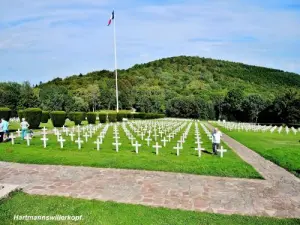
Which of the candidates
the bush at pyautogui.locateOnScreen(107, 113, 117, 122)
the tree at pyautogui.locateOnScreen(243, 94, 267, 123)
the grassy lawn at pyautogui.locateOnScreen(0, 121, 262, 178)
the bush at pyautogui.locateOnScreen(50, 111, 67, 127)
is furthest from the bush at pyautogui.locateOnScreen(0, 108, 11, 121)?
the tree at pyautogui.locateOnScreen(243, 94, 267, 123)

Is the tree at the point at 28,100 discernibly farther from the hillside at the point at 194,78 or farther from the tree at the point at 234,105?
the tree at the point at 234,105

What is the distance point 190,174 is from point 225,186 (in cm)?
185

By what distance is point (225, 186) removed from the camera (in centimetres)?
928

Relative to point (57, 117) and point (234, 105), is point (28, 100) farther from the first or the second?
point (234, 105)

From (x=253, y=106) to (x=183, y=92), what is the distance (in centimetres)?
3346

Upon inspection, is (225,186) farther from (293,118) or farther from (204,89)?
(204,89)

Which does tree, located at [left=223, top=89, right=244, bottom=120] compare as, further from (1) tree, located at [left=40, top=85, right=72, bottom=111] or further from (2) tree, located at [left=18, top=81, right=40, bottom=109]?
(2) tree, located at [left=18, top=81, right=40, bottom=109]

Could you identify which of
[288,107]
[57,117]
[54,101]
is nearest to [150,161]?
[57,117]

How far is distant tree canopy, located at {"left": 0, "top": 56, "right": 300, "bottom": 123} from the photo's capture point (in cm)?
7804

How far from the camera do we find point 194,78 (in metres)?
120

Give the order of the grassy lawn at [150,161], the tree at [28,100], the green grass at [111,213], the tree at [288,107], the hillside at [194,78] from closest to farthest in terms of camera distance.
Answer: the green grass at [111,213], the grassy lawn at [150,161], the tree at [288,107], the tree at [28,100], the hillside at [194,78]

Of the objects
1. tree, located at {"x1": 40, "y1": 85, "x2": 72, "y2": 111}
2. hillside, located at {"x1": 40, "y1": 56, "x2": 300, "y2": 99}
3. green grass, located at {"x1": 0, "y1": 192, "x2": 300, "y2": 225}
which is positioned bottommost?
green grass, located at {"x1": 0, "y1": 192, "x2": 300, "y2": 225}

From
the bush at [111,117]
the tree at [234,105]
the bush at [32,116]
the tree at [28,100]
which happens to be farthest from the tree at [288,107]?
the tree at [28,100]

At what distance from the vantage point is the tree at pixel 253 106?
77.1 metres
